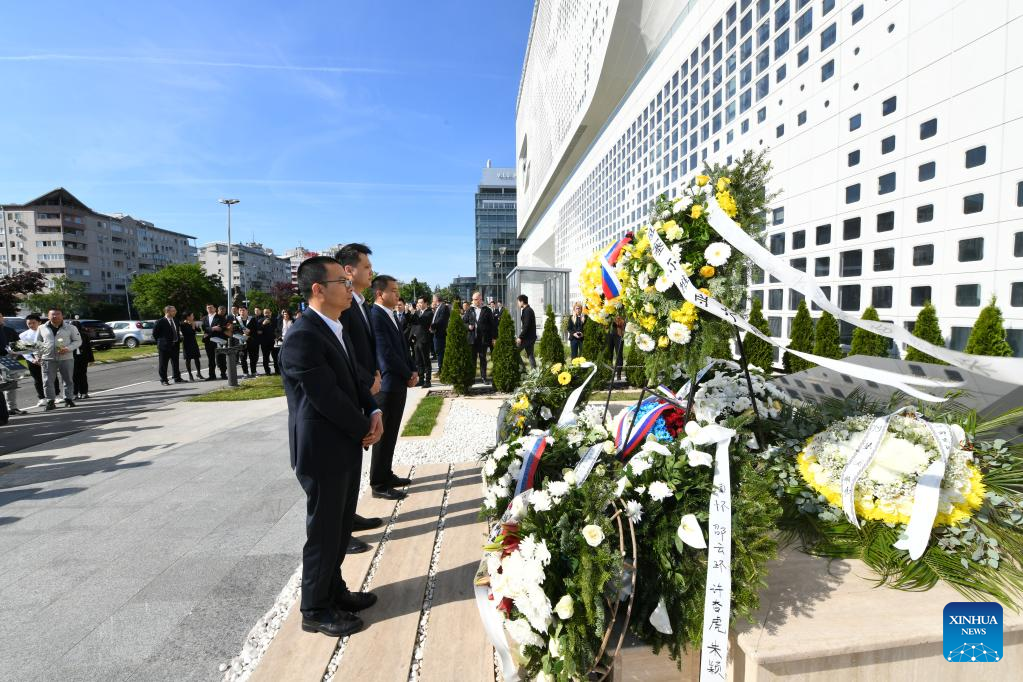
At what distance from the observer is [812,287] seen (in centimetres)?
222

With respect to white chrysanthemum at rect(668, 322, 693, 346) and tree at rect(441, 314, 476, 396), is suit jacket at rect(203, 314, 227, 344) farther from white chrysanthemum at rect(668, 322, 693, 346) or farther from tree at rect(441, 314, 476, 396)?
white chrysanthemum at rect(668, 322, 693, 346)

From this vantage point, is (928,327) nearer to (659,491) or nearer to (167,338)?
(659,491)

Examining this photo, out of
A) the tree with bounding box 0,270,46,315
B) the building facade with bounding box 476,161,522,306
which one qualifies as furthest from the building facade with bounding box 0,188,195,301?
the building facade with bounding box 476,161,522,306

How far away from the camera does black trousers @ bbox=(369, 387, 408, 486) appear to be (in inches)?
169

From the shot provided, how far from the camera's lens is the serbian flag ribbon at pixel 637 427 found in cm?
259

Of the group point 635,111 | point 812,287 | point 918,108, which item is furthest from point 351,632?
point 635,111

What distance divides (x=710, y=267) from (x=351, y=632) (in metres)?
2.50

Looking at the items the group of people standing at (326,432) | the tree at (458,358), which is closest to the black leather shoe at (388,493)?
the group of people standing at (326,432)

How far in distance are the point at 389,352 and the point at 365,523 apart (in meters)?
1.37

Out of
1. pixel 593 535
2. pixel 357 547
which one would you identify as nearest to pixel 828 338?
pixel 357 547

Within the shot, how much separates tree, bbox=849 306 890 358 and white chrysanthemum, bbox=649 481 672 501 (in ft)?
23.8

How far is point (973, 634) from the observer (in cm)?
171

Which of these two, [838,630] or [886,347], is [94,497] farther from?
[886,347]

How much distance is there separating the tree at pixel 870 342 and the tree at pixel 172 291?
6331 cm
